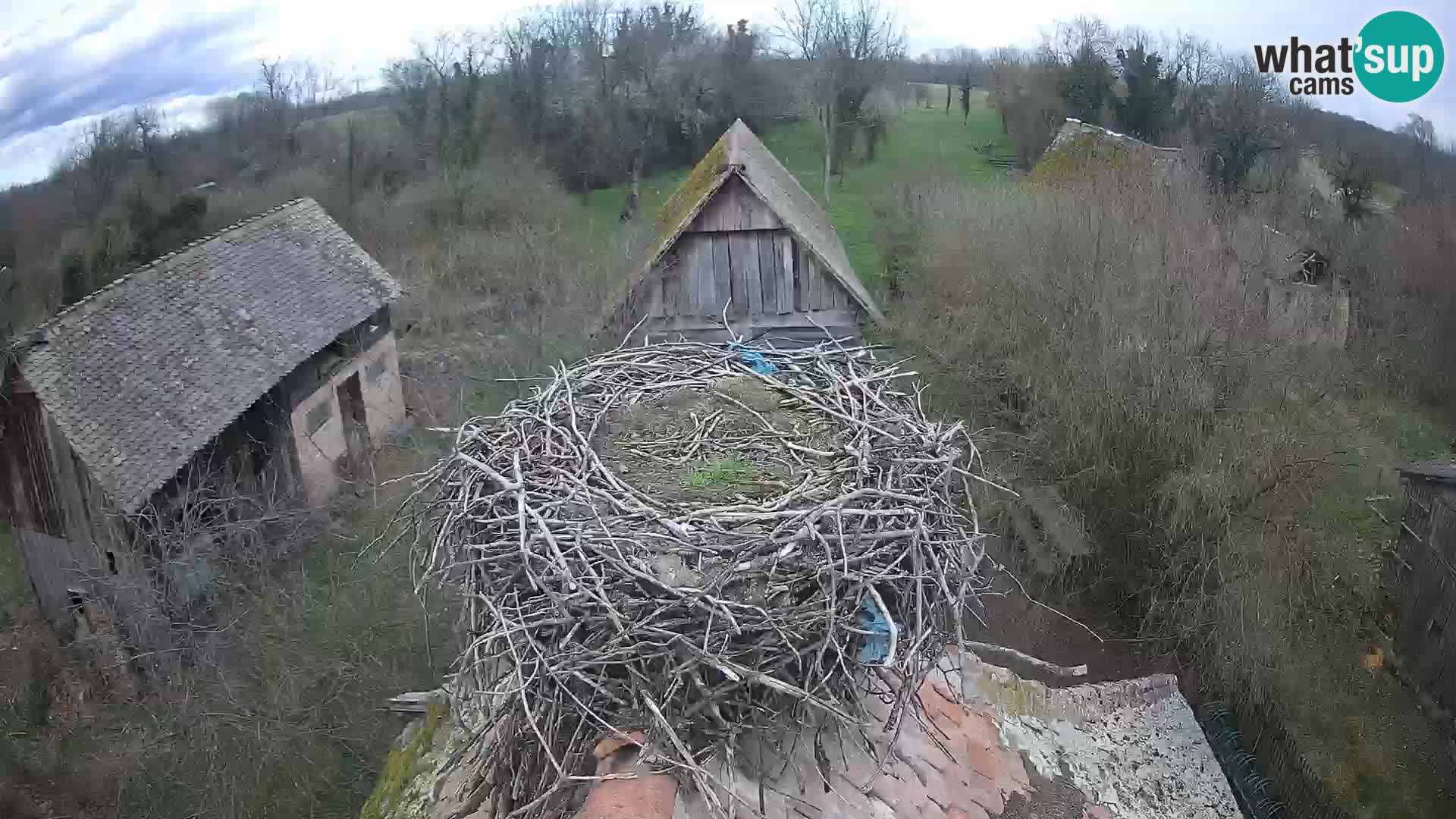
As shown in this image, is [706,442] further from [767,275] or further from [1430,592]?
[1430,592]

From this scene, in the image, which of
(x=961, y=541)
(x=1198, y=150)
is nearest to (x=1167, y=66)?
(x=1198, y=150)

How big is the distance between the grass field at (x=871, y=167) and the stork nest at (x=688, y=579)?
16446 mm

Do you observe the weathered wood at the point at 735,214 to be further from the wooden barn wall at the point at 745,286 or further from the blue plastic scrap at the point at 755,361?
the blue plastic scrap at the point at 755,361

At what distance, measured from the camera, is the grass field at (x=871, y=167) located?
22812 mm

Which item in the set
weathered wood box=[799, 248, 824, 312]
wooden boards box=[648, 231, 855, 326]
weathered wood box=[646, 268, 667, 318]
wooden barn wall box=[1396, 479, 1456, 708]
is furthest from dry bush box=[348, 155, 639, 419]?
wooden barn wall box=[1396, 479, 1456, 708]

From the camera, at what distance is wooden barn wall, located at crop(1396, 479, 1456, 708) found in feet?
34.8

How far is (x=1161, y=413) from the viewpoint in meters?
9.45

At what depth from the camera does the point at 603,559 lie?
2.97 meters

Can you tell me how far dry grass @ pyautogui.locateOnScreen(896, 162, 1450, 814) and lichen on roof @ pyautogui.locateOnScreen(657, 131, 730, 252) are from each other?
12.2ft

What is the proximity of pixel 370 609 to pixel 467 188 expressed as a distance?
1594 cm

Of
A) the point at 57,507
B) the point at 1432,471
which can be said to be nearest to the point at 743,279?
the point at 1432,471

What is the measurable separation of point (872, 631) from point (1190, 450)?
782 centimetres

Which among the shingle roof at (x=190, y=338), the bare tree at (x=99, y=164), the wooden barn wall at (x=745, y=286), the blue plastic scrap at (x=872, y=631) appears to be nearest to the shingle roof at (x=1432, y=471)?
the wooden barn wall at (x=745, y=286)

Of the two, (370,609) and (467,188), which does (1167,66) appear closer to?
(467,188)
